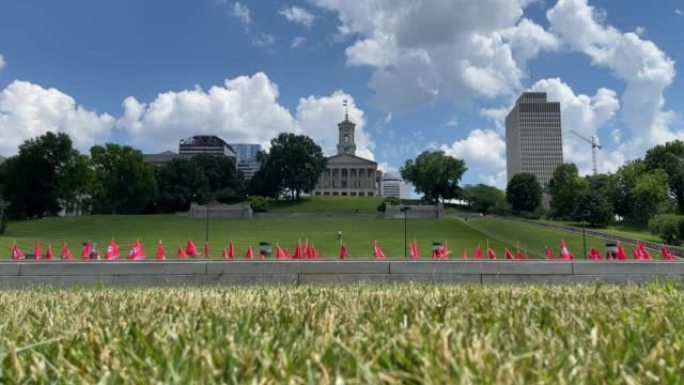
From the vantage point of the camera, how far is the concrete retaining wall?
11.4 metres

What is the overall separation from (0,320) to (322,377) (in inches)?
98.8

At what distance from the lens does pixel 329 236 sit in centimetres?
5341

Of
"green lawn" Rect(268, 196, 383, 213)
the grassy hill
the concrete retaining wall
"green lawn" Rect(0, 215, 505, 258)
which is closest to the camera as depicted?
the concrete retaining wall

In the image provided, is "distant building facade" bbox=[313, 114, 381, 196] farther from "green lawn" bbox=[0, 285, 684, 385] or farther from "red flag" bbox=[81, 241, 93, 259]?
"green lawn" bbox=[0, 285, 684, 385]

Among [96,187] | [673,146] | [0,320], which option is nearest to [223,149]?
[96,187]

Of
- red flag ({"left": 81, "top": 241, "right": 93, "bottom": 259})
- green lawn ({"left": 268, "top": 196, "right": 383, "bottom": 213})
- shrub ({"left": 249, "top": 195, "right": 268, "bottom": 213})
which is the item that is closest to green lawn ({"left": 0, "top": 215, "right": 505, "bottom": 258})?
red flag ({"left": 81, "top": 241, "right": 93, "bottom": 259})

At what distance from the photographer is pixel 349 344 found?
7.20 feet

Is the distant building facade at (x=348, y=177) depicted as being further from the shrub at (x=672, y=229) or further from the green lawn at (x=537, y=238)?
the shrub at (x=672, y=229)

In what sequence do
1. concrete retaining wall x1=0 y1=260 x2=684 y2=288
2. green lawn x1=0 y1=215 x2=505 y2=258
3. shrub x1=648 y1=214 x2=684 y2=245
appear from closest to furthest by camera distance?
concrete retaining wall x1=0 y1=260 x2=684 y2=288 → green lawn x1=0 y1=215 x2=505 y2=258 → shrub x1=648 y1=214 x2=684 y2=245

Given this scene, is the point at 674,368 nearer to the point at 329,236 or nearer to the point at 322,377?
the point at 322,377

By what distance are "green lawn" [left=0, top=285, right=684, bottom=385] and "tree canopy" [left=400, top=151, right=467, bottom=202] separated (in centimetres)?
12888

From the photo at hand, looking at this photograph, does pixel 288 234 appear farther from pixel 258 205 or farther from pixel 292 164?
pixel 292 164

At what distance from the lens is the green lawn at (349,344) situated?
179 centimetres

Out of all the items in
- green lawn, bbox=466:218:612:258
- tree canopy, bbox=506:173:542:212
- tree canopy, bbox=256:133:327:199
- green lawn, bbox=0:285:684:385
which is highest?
tree canopy, bbox=256:133:327:199
